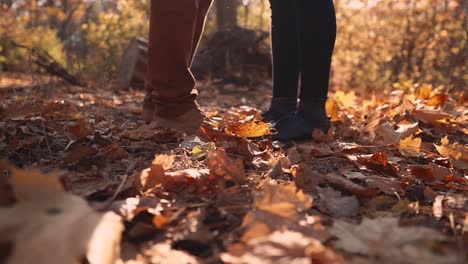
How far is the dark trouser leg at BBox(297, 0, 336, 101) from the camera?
5.72 ft

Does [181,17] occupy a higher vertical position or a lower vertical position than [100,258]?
higher

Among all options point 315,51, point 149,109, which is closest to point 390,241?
point 315,51

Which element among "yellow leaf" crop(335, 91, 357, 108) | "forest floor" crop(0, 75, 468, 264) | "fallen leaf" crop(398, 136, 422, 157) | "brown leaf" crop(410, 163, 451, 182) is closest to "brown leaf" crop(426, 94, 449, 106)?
"yellow leaf" crop(335, 91, 357, 108)

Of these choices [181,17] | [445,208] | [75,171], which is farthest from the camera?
[181,17]

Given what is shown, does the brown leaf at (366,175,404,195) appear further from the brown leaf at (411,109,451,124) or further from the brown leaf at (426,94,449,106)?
the brown leaf at (426,94,449,106)

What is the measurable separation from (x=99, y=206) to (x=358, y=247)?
0.56 meters

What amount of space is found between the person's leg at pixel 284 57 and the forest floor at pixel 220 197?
0.97 ft

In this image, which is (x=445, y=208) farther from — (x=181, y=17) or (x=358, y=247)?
(x=181, y=17)

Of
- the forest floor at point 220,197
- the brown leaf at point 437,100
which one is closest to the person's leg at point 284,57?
the forest floor at point 220,197

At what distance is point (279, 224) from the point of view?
831 millimetres

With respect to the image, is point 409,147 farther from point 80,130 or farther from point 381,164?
point 80,130

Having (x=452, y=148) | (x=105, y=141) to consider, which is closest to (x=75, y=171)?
(x=105, y=141)

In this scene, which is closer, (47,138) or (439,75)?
(47,138)

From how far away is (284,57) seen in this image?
2.14 metres
